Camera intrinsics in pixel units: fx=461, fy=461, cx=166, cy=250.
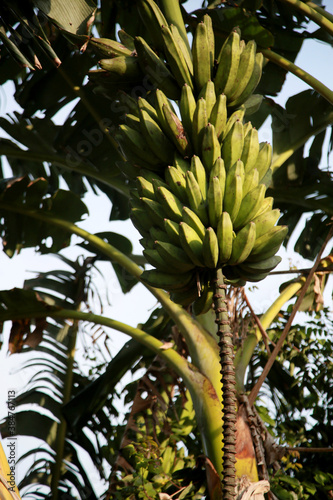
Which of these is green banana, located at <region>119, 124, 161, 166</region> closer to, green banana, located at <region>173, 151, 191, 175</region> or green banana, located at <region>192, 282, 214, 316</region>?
green banana, located at <region>173, 151, 191, 175</region>

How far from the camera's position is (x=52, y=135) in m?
2.36

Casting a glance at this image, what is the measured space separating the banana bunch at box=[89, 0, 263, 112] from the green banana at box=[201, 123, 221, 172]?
0.18 meters

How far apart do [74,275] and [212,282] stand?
218 centimetres

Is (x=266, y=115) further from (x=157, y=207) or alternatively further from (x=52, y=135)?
(x=157, y=207)

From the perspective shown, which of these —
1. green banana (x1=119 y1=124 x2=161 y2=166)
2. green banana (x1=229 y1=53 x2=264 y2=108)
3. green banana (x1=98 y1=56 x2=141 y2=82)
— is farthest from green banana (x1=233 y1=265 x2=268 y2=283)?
green banana (x1=98 y1=56 x2=141 y2=82)

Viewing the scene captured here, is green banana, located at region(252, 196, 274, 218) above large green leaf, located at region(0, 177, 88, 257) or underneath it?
underneath

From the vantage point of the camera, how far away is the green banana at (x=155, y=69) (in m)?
1.09

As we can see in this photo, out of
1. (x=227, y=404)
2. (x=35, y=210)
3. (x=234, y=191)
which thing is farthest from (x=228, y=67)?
(x=35, y=210)

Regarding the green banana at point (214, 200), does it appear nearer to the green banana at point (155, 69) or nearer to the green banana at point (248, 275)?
the green banana at point (248, 275)

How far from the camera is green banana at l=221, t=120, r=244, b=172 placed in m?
0.98

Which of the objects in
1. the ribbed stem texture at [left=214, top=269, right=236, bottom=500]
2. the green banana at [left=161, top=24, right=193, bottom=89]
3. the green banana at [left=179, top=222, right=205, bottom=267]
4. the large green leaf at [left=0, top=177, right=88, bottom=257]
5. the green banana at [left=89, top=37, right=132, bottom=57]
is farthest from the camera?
the large green leaf at [left=0, top=177, right=88, bottom=257]

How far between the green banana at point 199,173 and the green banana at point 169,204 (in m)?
0.06

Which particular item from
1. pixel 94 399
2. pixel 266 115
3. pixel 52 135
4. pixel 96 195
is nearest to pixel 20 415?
pixel 94 399

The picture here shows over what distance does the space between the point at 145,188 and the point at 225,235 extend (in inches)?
9.2
